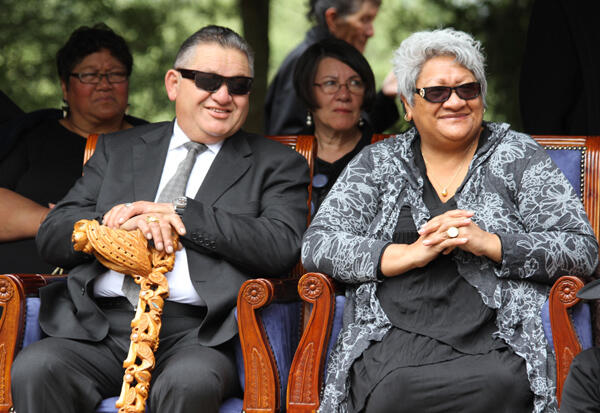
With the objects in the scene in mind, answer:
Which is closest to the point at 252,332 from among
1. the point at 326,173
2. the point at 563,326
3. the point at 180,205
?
the point at 180,205

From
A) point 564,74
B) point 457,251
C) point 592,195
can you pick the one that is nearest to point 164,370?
point 457,251

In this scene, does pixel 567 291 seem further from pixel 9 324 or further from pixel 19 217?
pixel 19 217

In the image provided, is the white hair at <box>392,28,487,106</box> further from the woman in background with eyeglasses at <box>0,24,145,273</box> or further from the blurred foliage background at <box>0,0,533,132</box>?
the blurred foliage background at <box>0,0,533,132</box>

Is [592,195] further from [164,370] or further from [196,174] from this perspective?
[164,370]

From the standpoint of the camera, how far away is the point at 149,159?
3.61m

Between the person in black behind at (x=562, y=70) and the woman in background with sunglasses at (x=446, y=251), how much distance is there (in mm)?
1587

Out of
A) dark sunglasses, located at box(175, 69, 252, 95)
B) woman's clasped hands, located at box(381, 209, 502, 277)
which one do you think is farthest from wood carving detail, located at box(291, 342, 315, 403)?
dark sunglasses, located at box(175, 69, 252, 95)

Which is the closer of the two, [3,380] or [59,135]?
[3,380]

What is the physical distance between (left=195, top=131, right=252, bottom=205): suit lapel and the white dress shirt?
45mm

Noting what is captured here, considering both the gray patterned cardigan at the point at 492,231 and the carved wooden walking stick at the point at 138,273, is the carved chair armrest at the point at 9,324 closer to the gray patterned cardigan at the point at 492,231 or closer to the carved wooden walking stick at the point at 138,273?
the carved wooden walking stick at the point at 138,273

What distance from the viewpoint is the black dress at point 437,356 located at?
2865 millimetres

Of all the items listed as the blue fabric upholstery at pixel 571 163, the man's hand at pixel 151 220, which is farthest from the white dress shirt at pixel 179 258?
the blue fabric upholstery at pixel 571 163

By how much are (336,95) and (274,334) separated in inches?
69.1

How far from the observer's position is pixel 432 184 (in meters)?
3.37
